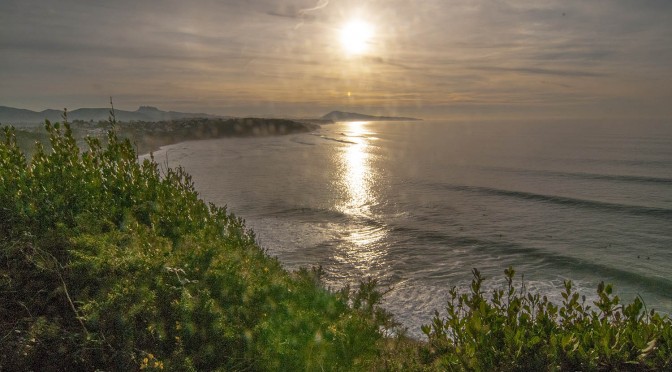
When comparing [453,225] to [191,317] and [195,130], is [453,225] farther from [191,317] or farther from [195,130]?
[195,130]

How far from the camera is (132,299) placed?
15.6ft

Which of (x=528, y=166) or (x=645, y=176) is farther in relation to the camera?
(x=528, y=166)

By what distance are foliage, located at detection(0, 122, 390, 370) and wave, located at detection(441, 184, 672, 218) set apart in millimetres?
24004

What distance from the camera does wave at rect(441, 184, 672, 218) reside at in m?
24.1

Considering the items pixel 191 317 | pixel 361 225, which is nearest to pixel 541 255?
pixel 361 225

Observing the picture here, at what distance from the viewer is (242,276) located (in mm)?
6062

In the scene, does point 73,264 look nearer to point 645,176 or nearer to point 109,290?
point 109,290

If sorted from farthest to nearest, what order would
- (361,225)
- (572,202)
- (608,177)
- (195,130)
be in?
(195,130), (608,177), (572,202), (361,225)

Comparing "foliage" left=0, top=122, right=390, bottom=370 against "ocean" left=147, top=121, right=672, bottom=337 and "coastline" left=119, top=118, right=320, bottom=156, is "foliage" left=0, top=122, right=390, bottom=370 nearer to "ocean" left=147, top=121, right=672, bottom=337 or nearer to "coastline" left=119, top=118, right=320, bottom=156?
"ocean" left=147, top=121, right=672, bottom=337

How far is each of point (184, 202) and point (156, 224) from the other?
1588mm

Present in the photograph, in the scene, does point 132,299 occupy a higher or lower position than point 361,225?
higher

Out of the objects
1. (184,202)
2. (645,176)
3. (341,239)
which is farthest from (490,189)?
(184,202)

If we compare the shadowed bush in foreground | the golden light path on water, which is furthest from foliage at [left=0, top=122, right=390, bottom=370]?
the golden light path on water

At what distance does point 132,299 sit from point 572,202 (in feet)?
95.2
